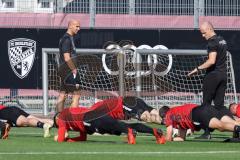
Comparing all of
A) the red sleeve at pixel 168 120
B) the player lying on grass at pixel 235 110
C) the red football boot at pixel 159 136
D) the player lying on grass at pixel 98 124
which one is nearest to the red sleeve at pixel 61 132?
the player lying on grass at pixel 98 124

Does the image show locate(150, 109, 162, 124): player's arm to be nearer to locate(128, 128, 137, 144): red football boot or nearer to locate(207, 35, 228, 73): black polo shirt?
locate(207, 35, 228, 73): black polo shirt

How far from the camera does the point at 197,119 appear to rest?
46.0ft

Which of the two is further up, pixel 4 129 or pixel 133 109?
pixel 133 109

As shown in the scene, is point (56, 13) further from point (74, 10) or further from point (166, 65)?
point (166, 65)

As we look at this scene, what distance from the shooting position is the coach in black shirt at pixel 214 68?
15055 millimetres

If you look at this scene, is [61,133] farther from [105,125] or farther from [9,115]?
[9,115]

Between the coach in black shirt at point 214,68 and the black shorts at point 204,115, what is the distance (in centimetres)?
93

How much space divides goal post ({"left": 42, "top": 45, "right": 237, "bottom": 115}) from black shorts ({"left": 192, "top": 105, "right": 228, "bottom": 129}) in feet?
10.1

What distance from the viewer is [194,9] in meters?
25.4

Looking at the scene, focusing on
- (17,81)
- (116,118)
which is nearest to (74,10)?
(17,81)

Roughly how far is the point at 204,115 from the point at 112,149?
6.64 feet

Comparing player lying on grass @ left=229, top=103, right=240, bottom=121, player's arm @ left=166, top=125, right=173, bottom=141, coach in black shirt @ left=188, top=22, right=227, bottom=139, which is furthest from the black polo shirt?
player's arm @ left=166, top=125, right=173, bottom=141

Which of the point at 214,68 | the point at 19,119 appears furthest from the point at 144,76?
the point at 19,119

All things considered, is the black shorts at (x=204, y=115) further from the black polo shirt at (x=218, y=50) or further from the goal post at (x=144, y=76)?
the goal post at (x=144, y=76)
